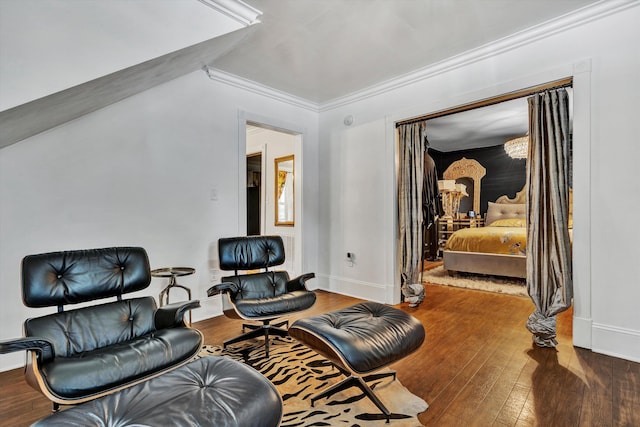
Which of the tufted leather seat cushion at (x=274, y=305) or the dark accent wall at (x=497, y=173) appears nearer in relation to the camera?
the tufted leather seat cushion at (x=274, y=305)

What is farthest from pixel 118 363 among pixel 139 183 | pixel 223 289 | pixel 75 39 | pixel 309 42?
pixel 309 42

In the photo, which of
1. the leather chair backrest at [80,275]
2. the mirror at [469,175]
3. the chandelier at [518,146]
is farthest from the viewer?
the mirror at [469,175]

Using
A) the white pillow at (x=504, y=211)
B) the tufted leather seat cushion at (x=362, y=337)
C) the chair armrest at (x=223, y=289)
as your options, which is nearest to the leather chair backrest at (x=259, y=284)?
the chair armrest at (x=223, y=289)

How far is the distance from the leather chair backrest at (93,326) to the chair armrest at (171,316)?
7 cm

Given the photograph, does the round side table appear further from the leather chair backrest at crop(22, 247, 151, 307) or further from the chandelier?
the chandelier

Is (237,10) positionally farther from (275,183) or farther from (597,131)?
(275,183)

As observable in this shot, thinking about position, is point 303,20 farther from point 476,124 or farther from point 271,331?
point 476,124

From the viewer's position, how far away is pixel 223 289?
2502 mm

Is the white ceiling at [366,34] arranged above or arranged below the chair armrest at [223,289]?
above

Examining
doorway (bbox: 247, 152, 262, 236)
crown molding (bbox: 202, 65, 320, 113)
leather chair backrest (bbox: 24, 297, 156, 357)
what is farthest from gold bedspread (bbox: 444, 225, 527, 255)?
leather chair backrest (bbox: 24, 297, 156, 357)

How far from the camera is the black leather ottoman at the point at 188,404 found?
42.4 inches

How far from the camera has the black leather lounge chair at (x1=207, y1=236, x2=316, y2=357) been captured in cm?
246

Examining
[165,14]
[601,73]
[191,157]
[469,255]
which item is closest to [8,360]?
[191,157]

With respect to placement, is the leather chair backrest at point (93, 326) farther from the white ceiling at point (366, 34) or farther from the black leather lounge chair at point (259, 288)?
the white ceiling at point (366, 34)
